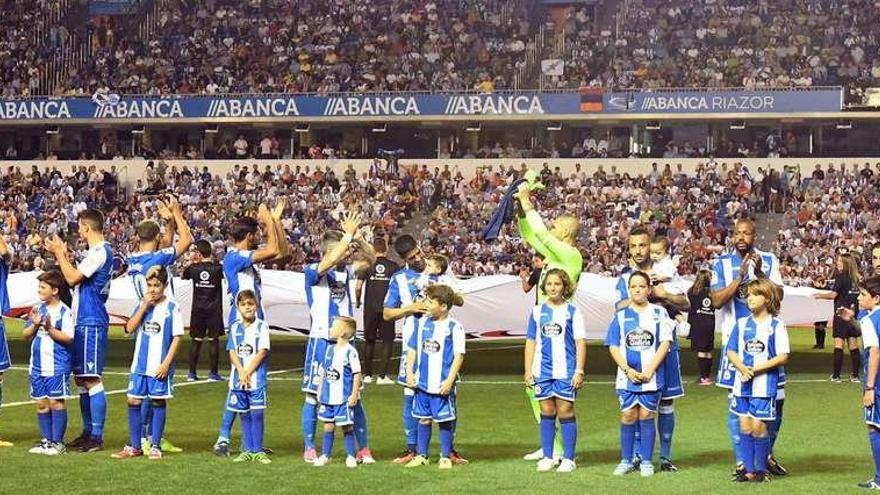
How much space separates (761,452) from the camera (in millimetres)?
11398

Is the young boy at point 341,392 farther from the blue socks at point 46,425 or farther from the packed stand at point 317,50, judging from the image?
the packed stand at point 317,50

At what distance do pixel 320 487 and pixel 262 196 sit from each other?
33.7 metres

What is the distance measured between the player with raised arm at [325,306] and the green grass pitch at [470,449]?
37 cm

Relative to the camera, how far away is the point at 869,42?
46.5 meters

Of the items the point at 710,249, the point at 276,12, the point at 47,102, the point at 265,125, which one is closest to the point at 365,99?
the point at 265,125

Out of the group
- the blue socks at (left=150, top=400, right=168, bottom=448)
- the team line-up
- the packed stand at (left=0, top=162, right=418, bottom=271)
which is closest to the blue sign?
the packed stand at (left=0, top=162, right=418, bottom=271)

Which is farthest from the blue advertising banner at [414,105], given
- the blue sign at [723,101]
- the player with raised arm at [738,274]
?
the player with raised arm at [738,274]

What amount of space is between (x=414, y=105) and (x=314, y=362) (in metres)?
35.1

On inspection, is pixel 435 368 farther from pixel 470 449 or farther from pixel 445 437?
pixel 470 449

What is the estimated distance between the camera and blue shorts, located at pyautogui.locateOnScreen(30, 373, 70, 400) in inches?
502

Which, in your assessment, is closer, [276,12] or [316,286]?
[316,286]

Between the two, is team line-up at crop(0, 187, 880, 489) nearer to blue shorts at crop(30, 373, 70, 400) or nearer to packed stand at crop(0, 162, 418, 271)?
blue shorts at crop(30, 373, 70, 400)

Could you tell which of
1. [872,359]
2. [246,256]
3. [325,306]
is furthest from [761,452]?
[246,256]

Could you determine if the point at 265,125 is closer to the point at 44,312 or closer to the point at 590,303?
the point at 590,303
